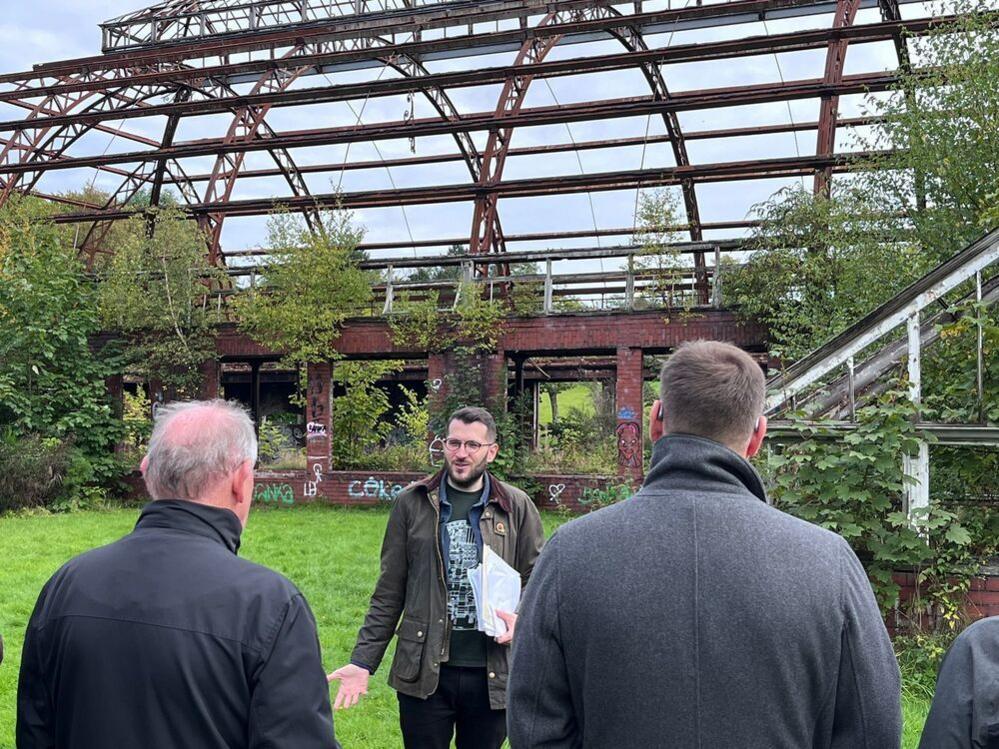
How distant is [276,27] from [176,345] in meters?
9.48

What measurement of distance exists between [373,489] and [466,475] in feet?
47.0

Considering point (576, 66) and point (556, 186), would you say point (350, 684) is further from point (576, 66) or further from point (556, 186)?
point (576, 66)

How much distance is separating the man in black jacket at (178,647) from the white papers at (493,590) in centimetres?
141

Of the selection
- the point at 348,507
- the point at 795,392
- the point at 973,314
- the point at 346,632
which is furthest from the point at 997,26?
the point at 348,507

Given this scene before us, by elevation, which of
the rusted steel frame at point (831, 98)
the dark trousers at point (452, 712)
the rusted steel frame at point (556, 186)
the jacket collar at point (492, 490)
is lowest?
the dark trousers at point (452, 712)

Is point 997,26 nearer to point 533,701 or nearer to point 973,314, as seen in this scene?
point 973,314

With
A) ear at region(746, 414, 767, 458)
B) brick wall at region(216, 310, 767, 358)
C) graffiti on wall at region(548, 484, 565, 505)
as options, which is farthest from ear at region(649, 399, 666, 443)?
graffiti on wall at region(548, 484, 565, 505)

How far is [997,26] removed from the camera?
10.3 metres

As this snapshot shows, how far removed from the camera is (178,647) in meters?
2.17

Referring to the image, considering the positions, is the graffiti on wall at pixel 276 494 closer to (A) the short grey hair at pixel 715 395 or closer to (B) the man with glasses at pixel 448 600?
(B) the man with glasses at pixel 448 600

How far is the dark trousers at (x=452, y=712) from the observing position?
371 cm

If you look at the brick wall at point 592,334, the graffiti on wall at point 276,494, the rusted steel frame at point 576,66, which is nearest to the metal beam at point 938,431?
the brick wall at point 592,334

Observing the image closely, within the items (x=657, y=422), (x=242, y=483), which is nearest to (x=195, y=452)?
(x=242, y=483)

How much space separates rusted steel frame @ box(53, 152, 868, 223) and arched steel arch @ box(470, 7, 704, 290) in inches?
13.8
